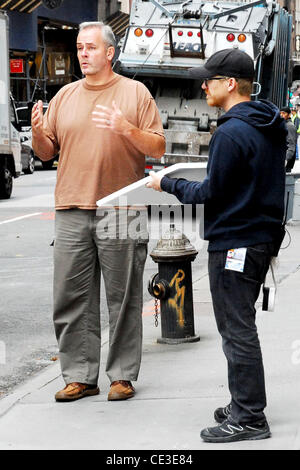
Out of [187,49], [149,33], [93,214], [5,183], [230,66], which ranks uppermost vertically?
[149,33]

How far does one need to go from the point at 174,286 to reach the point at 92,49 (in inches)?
93.8

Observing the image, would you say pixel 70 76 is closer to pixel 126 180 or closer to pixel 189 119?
pixel 189 119

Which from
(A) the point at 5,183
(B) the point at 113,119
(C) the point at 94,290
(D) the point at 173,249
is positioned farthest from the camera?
(A) the point at 5,183

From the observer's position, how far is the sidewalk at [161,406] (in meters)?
5.11

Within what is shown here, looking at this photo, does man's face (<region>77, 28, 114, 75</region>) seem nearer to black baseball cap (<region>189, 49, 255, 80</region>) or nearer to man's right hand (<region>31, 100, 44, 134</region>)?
man's right hand (<region>31, 100, 44, 134</region>)

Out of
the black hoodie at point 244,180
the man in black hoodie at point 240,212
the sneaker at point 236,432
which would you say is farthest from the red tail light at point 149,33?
the sneaker at point 236,432

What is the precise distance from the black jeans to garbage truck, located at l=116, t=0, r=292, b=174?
45.4 feet

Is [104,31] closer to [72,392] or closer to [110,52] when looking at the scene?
[110,52]

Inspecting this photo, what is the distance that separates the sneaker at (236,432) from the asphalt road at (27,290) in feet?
6.12

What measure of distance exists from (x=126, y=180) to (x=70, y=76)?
40343 millimetres

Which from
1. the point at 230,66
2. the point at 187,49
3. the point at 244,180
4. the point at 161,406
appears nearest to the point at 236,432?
the point at 161,406

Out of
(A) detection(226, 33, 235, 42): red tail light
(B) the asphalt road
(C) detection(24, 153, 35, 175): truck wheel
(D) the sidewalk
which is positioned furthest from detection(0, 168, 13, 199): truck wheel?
(D) the sidewalk

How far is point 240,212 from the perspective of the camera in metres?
4.89

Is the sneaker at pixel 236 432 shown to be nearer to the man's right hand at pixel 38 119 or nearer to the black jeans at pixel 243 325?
the black jeans at pixel 243 325
